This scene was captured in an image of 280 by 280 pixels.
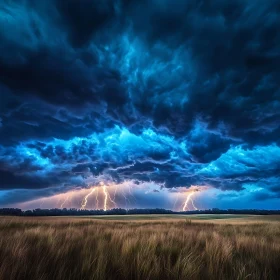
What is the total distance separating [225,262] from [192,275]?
42.6 inches

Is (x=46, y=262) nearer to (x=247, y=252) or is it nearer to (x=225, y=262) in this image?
(x=225, y=262)

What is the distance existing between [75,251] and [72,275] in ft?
4.61

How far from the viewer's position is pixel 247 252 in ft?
14.5

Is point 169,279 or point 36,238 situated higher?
point 36,238

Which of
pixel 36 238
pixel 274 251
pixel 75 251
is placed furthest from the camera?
pixel 36 238

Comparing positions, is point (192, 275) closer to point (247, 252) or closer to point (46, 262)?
point (46, 262)

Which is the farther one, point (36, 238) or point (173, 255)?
point (36, 238)

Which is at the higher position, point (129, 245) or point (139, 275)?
point (129, 245)

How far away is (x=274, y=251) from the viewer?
4.23 metres

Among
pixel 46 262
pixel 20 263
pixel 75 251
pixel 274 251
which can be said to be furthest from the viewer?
pixel 274 251

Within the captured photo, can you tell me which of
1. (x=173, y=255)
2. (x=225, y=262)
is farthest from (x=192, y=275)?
(x=173, y=255)

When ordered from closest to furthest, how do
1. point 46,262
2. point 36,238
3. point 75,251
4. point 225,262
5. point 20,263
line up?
point 20,263 < point 46,262 < point 225,262 < point 75,251 < point 36,238

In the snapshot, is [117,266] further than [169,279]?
Yes

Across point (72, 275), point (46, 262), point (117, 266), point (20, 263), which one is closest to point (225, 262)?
point (117, 266)
